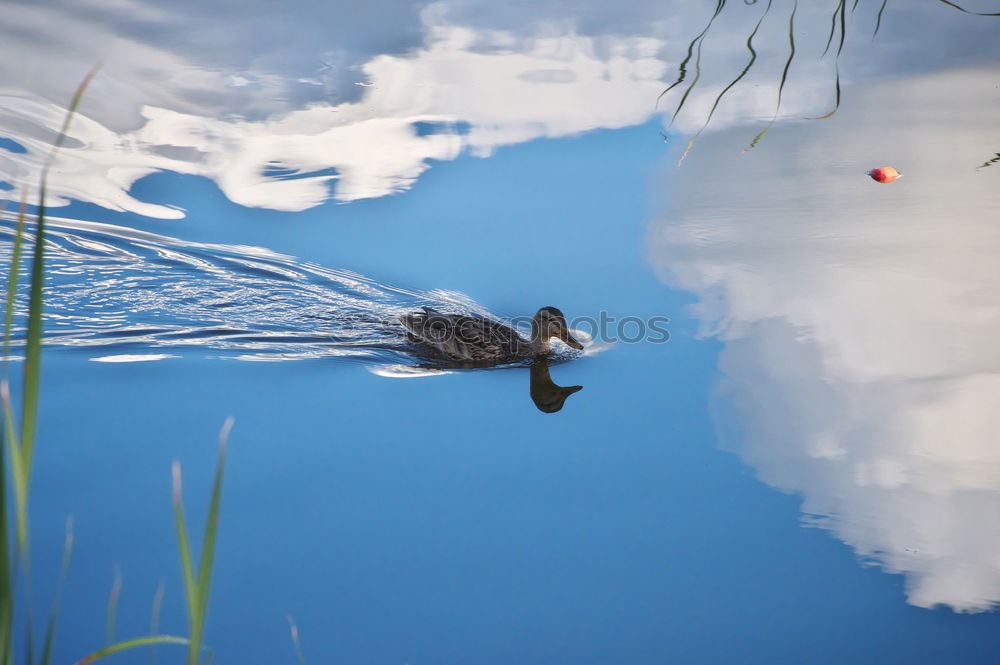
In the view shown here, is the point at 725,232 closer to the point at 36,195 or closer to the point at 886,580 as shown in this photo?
the point at 886,580

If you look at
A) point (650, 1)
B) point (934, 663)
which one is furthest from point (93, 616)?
point (650, 1)

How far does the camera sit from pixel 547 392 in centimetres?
553

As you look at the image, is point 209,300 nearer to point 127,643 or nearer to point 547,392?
point 547,392

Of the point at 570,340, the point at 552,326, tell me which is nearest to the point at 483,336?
the point at 552,326

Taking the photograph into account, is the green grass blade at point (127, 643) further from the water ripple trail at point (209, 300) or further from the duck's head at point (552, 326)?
the duck's head at point (552, 326)

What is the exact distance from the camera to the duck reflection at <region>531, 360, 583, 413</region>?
5.26m

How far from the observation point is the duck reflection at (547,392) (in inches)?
207

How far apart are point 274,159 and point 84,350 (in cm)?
279

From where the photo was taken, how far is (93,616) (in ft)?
11.0

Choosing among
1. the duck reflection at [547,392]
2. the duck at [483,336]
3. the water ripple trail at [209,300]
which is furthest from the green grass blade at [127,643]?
the duck at [483,336]

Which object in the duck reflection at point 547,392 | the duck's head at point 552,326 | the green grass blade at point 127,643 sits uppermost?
the duck's head at point 552,326

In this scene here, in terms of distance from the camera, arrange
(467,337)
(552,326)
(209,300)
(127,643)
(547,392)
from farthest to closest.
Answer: (209,300)
(467,337)
(552,326)
(547,392)
(127,643)

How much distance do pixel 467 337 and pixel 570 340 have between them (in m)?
0.71

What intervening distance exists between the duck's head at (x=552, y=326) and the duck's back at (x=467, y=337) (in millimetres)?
248
